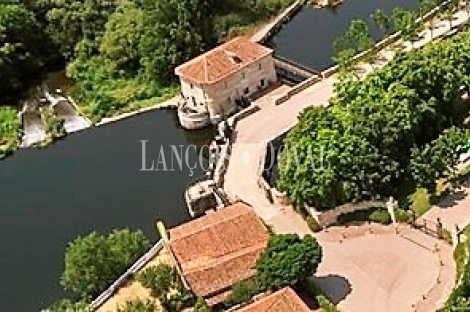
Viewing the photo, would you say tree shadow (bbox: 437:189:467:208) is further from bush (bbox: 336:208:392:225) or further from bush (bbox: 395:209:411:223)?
bush (bbox: 336:208:392:225)

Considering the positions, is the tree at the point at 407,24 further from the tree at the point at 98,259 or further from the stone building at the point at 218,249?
the tree at the point at 98,259

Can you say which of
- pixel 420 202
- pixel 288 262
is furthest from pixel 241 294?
pixel 420 202

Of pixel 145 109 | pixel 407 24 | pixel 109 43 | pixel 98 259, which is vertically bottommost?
pixel 98 259

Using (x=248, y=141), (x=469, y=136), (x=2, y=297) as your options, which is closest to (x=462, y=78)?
(x=469, y=136)

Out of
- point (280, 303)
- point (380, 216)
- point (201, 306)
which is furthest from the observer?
point (380, 216)

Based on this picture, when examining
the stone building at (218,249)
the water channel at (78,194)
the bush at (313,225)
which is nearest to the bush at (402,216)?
the bush at (313,225)

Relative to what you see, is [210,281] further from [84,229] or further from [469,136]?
[469,136]

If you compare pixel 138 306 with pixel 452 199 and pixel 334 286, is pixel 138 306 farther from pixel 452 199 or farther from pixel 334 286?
pixel 452 199
